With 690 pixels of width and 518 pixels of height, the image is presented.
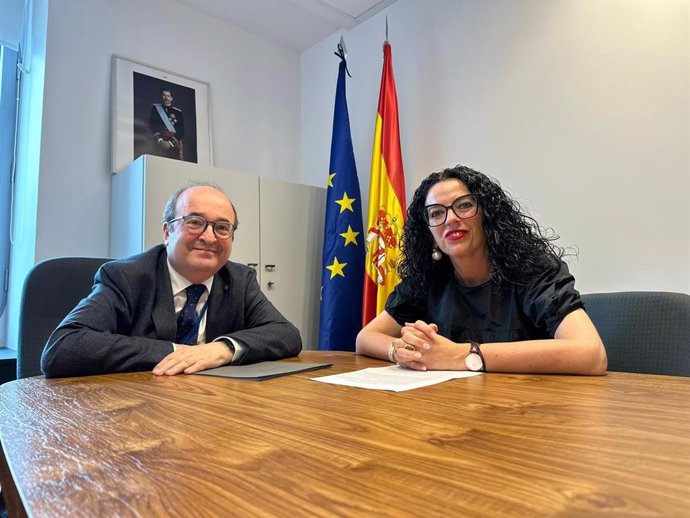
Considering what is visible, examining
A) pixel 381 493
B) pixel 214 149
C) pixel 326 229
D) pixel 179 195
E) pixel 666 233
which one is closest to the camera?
pixel 381 493

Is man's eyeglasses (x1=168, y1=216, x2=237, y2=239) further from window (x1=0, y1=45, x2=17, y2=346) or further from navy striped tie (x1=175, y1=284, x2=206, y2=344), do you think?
window (x1=0, y1=45, x2=17, y2=346)

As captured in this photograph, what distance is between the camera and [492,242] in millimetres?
1476

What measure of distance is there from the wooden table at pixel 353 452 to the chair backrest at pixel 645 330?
1.23ft

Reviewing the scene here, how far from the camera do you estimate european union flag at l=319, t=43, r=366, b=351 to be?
280 cm

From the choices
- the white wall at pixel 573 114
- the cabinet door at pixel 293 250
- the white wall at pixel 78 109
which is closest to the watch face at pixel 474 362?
the white wall at pixel 573 114

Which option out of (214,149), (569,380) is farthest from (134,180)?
(569,380)

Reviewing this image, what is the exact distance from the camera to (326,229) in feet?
9.56

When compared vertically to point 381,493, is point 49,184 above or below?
above

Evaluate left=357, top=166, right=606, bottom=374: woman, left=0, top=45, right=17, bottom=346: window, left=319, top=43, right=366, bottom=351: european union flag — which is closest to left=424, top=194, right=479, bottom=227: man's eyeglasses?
left=357, top=166, right=606, bottom=374: woman

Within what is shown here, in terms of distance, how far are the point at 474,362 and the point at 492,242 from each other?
0.49 metres

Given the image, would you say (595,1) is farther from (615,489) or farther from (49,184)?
(49,184)

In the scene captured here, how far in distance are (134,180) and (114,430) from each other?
6.86ft

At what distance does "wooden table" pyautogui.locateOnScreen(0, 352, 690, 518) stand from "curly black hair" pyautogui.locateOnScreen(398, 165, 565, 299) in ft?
1.90

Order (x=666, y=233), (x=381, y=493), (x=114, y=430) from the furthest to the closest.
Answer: (x=666, y=233)
(x=114, y=430)
(x=381, y=493)
